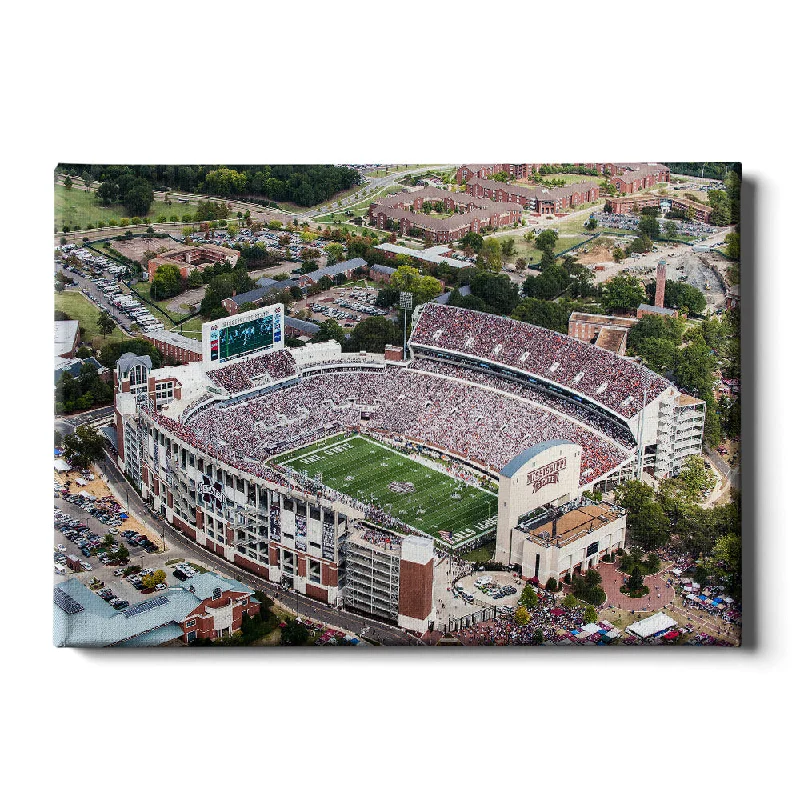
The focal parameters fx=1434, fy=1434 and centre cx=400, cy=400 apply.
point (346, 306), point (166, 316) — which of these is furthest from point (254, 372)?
point (346, 306)

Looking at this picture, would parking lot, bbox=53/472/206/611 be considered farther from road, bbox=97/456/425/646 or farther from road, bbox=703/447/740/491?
road, bbox=703/447/740/491

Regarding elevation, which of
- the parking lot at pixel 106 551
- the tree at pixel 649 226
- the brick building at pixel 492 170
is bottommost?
the parking lot at pixel 106 551

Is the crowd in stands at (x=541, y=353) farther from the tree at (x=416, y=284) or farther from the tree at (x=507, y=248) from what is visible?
the tree at (x=507, y=248)

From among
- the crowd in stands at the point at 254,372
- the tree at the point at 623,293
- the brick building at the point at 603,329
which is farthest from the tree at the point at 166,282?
the tree at the point at 623,293

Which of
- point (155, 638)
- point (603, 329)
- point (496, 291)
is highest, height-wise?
point (496, 291)

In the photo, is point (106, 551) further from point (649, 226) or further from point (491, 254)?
point (649, 226)

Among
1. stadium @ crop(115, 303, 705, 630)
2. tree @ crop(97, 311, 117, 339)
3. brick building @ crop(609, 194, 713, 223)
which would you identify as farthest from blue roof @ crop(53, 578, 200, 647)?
brick building @ crop(609, 194, 713, 223)

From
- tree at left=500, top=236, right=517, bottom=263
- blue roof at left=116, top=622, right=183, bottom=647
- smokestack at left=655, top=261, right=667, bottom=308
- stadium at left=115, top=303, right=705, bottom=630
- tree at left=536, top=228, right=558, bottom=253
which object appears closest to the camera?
blue roof at left=116, top=622, right=183, bottom=647
